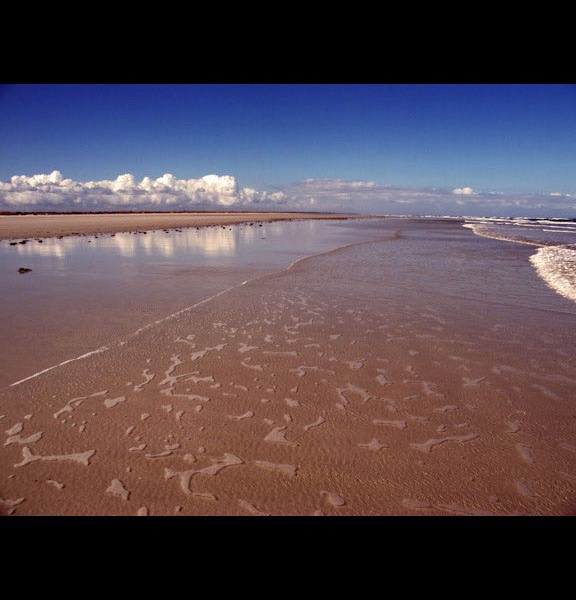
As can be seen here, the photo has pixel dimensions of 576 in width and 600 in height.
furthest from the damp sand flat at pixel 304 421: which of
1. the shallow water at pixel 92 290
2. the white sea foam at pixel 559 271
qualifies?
the white sea foam at pixel 559 271

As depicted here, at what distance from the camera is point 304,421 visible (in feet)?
12.8

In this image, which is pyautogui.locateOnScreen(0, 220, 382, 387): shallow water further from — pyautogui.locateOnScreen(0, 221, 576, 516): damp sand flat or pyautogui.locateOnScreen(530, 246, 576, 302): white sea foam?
pyautogui.locateOnScreen(530, 246, 576, 302): white sea foam

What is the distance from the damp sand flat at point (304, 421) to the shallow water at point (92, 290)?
0.80m

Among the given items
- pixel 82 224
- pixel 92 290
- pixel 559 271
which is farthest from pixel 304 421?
pixel 82 224

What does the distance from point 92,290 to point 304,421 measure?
25.9 ft

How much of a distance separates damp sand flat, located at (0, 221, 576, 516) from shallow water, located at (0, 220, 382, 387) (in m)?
0.80

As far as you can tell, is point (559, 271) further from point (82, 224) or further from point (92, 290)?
point (82, 224)

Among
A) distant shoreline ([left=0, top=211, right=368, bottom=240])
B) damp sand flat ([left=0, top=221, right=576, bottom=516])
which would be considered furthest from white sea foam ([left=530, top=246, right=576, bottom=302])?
distant shoreline ([left=0, top=211, right=368, bottom=240])

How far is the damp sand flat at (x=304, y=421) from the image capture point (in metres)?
2.82

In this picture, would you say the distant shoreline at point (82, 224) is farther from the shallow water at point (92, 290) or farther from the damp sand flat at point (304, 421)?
the damp sand flat at point (304, 421)
